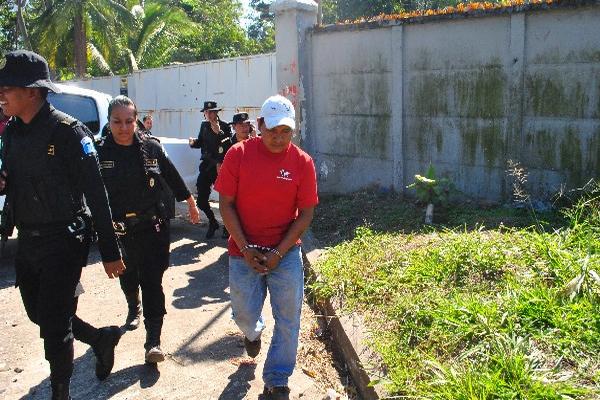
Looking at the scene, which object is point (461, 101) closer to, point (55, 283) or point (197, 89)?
point (55, 283)

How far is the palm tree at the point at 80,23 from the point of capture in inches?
942

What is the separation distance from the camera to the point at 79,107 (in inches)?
287

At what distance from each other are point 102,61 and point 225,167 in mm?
24870

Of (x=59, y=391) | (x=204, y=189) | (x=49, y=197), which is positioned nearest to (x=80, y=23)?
(x=204, y=189)

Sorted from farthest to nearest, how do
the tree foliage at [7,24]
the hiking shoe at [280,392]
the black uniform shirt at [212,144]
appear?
the tree foliage at [7,24] → the black uniform shirt at [212,144] → the hiking shoe at [280,392]

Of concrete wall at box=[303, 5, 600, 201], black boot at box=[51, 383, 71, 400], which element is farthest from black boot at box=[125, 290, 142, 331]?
concrete wall at box=[303, 5, 600, 201]

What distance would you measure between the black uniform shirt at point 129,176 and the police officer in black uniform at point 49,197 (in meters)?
0.68

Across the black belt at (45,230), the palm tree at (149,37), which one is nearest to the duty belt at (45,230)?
the black belt at (45,230)

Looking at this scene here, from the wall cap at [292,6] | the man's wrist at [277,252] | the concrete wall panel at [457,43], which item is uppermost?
the wall cap at [292,6]

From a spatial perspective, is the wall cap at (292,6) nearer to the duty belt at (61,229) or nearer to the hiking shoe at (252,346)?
the hiking shoe at (252,346)

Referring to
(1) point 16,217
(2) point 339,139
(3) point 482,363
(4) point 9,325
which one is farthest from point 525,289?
(2) point 339,139

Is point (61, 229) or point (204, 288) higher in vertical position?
point (61, 229)

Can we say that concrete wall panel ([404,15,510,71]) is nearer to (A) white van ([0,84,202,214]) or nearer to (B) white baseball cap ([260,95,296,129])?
(A) white van ([0,84,202,214])

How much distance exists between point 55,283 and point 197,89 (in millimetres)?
9604
